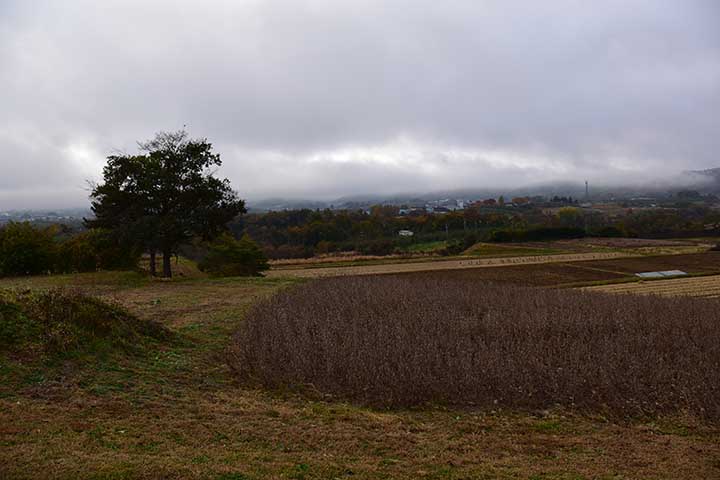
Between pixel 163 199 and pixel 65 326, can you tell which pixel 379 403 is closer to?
pixel 65 326

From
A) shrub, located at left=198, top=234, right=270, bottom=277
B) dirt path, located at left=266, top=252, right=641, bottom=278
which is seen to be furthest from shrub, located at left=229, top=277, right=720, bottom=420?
dirt path, located at left=266, top=252, right=641, bottom=278

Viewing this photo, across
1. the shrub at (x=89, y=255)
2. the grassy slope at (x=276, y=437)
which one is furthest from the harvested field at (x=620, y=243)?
the grassy slope at (x=276, y=437)

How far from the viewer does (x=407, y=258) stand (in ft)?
178

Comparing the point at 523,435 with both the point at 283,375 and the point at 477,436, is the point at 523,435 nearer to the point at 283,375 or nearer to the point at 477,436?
the point at 477,436

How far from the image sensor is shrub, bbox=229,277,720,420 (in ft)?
25.1

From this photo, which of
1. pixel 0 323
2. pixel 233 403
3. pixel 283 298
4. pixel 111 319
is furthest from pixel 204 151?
pixel 233 403

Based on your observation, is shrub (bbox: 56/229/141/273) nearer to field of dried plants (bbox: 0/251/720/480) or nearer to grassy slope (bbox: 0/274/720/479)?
field of dried plants (bbox: 0/251/720/480)

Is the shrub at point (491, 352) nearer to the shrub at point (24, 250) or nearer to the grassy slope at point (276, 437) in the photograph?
the grassy slope at point (276, 437)

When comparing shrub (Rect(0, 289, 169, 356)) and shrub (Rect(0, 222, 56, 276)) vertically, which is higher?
shrub (Rect(0, 222, 56, 276))

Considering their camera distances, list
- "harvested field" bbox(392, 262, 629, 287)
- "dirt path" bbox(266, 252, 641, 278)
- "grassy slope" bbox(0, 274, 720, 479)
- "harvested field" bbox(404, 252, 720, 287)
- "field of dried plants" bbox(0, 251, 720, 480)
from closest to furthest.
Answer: "grassy slope" bbox(0, 274, 720, 479) < "field of dried plants" bbox(0, 251, 720, 480) < "harvested field" bbox(392, 262, 629, 287) < "harvested field" bbox(404, 252, 720, 287) < "dirt path" bbox(266, 252, 641, 278)

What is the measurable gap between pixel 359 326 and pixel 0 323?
697cm

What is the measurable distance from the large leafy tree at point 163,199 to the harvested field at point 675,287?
20.5 meters

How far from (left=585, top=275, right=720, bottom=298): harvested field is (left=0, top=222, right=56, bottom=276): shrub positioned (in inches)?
1122

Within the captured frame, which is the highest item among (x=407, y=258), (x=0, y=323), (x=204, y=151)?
(x=204, y=151)
